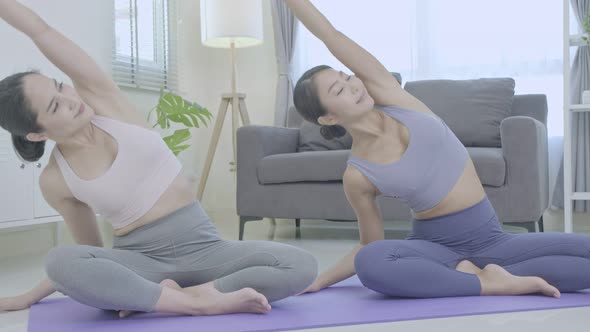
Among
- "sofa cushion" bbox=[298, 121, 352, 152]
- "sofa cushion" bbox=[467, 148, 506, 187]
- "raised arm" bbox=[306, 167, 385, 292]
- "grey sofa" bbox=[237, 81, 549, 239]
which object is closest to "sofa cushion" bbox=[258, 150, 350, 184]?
"grey sofa" bbox=[237, 81, 549, 239]

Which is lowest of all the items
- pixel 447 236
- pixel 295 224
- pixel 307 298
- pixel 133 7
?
pixel 295 224

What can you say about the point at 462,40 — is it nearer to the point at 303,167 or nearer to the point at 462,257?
the point at 303,167

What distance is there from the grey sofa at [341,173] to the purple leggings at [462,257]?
1261 millimetres

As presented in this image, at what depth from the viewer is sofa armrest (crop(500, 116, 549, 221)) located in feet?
10.1

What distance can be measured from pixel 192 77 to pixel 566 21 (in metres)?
2.74

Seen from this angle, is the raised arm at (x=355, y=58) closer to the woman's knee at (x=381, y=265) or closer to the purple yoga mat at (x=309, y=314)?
the woman's knee at (x=381, y=265)

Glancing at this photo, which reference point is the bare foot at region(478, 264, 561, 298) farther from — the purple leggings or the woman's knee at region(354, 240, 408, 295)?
the woman's knee at region(354, 240, 408, 295)

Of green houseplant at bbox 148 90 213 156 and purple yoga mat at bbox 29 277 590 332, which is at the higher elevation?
green houseplant at bbox 148 90 213 156

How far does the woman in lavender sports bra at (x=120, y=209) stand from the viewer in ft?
5.21

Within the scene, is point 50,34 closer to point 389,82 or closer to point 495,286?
point 389,82

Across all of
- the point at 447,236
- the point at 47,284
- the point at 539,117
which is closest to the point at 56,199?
the point at 47,284

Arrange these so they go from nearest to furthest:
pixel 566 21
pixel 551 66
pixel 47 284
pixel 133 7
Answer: pixel 47 284 < pixel 566 21 < pixel 551 66 < pixel 133 7

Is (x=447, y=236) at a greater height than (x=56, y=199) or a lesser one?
lesser

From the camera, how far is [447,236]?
6.12ft
